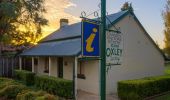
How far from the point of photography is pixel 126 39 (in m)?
16.2

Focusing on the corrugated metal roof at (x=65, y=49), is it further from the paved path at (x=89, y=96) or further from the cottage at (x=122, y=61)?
the paved path at (x=89, y=96)

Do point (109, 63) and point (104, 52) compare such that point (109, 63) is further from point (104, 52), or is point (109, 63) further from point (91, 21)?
point (91, 21)

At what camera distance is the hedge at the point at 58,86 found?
1297cm

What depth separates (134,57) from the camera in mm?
16922

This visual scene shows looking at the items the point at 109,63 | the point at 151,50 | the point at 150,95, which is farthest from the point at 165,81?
the point at 109,63

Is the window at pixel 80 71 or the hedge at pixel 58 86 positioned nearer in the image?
the hedge at pixel 58 86

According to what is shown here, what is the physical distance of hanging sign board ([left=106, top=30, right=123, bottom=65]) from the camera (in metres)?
6.32

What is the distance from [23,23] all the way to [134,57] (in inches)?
567

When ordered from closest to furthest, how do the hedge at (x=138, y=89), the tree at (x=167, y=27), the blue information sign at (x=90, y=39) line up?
the blue information sign at (x=90, y=39) → the hedge at (x=138, y=89) → the tree at (x=167, y=27)

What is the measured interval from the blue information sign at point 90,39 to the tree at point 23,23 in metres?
19.0

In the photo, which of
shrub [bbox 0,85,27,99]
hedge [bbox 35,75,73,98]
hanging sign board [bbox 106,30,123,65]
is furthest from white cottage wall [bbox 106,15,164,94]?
hanging sign board [bbox 106,30,123,65]

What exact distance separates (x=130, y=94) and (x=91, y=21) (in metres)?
6.66

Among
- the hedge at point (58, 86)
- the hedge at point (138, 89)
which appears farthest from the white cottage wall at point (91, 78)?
the hedge at point (138, 89)

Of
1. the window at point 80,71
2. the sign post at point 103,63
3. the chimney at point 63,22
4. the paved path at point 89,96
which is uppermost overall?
the chimney at point 63,22
